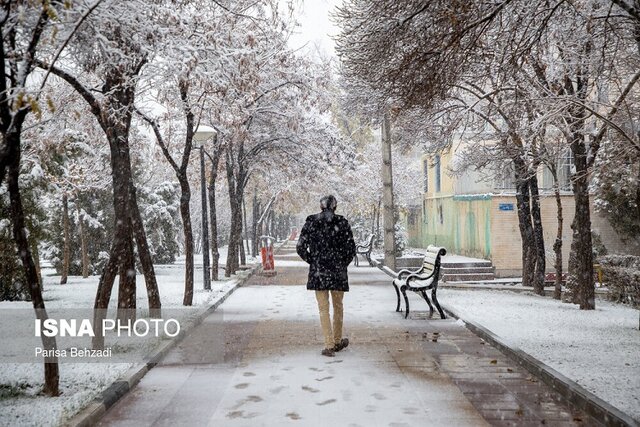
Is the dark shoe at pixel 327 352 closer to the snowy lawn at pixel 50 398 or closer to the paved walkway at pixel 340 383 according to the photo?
the paved walkway at pixel 340 383

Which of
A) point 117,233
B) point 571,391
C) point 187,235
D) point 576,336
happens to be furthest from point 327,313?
point 187,235

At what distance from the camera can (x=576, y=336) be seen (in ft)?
35.0

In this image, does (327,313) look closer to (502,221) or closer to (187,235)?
(187,235)

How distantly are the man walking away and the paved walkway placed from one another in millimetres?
598

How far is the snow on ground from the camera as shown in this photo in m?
7.48

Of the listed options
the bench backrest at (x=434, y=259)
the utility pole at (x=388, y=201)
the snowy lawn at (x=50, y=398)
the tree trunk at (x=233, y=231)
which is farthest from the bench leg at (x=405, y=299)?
the utility pole at (x=388, y=201)

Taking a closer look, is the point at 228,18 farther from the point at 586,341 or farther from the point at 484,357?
the point at 586,341

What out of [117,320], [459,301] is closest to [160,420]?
[117,320]

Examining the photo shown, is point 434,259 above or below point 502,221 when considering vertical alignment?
below

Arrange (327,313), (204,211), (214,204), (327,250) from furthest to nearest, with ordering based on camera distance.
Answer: (214,204) < (204,211) < (327,250) < (327,313)

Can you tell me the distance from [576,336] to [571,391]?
12.4 ft

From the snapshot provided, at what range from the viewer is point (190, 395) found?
7.50 m

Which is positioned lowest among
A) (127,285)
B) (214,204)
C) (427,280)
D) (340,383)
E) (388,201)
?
(340,383)

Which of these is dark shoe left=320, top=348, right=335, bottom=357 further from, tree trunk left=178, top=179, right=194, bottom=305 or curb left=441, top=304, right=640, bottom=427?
tree trunk left=178, top=179, right=194, bottom=305
